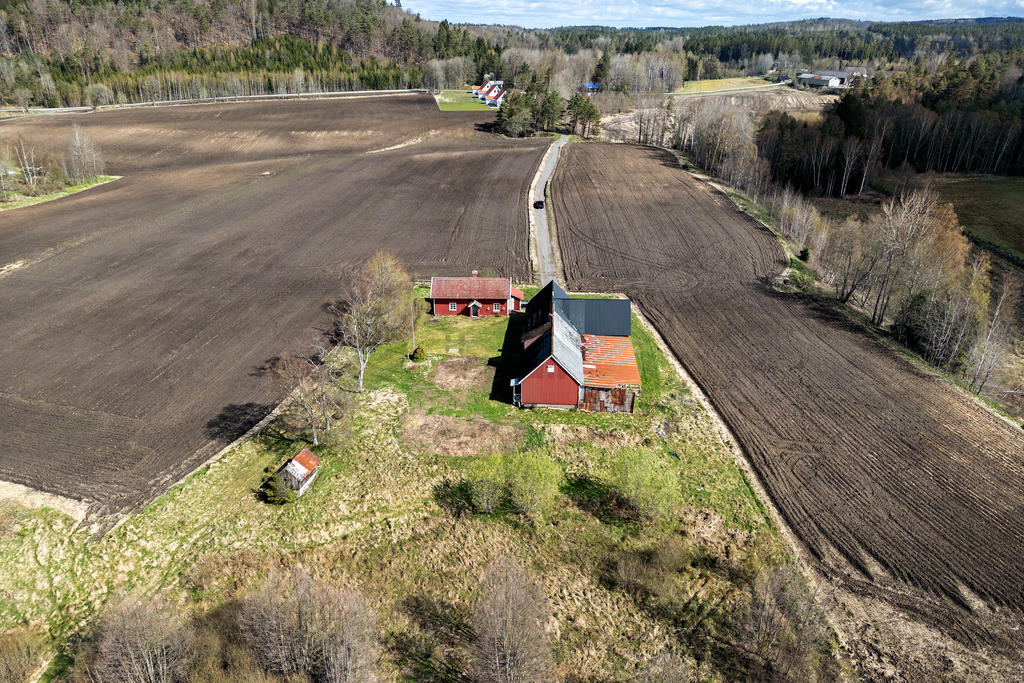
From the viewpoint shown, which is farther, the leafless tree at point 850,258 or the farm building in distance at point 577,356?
the leafless tree at point 850,258

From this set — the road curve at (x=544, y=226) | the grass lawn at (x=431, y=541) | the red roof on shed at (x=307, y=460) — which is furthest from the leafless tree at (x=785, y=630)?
the road curve at (x=544, y=226)

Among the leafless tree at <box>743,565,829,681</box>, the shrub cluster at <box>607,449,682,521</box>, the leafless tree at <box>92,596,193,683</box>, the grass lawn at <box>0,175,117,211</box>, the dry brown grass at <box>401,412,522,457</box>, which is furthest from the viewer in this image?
the grass lawn at <box>0,175,117,211</box>

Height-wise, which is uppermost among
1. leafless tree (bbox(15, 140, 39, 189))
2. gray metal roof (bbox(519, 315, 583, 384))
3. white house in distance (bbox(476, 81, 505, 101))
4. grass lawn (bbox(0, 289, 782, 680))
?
white house in distance (bbox(476, 81, 505, 101))

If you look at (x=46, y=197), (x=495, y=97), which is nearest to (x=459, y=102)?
(x=495, y=97)

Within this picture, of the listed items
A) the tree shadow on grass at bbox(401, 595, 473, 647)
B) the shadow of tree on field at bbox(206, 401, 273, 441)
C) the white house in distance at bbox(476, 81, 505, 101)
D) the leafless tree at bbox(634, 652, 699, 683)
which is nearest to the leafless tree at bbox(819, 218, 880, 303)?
the leafless tree at bbox(634, 652, 699, 683)

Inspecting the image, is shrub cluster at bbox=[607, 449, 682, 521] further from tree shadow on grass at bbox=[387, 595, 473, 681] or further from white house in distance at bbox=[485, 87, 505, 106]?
white house in distance at bbox=[485, 87, 505, 106]

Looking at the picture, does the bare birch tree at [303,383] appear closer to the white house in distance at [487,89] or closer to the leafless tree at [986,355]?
the leafless tree at [986,355]
